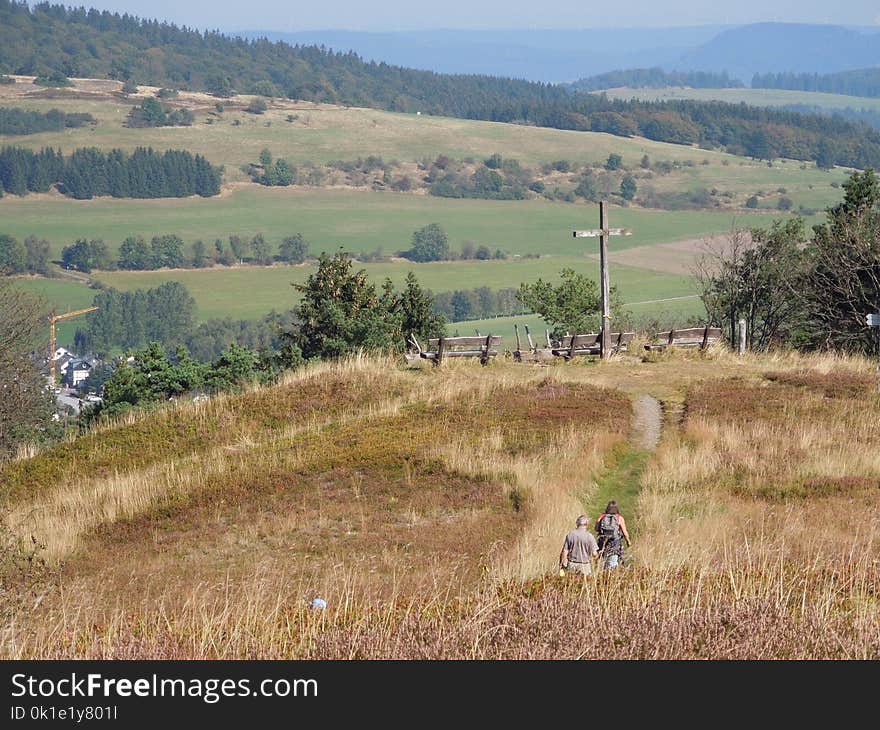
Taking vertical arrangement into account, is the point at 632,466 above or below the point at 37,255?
above

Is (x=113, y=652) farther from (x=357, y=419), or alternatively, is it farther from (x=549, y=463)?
(x=357, y=419)

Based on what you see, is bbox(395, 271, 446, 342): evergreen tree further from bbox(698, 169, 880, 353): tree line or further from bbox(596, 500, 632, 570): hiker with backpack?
bbox(596, 500, 632, 570): hiker with backpack

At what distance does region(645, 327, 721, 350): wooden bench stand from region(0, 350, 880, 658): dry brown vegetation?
76 centimetres

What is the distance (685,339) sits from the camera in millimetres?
32375

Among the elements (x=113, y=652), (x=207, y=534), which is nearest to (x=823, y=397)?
(x=207, y=534)

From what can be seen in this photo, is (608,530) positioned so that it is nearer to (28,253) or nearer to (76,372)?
(76,372)

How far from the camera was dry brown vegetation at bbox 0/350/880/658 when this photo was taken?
27.8 feet

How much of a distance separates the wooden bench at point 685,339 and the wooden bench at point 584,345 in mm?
774

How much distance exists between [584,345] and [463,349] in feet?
10.6

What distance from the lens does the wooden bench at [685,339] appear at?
31828 mm

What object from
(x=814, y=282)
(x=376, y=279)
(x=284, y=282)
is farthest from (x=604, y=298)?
(x=284, y=282)

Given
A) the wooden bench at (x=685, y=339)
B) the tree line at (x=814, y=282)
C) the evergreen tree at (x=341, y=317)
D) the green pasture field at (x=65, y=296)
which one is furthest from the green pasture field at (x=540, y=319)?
the wooden bench at (x=685, y=339)

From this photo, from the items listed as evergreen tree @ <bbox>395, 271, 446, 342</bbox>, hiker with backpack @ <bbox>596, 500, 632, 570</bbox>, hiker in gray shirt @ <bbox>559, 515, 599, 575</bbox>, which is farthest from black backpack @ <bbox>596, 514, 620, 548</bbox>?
evergreen tree @ <bbox>395, 271, 446, 342</bbox>

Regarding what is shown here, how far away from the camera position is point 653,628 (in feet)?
27.0
